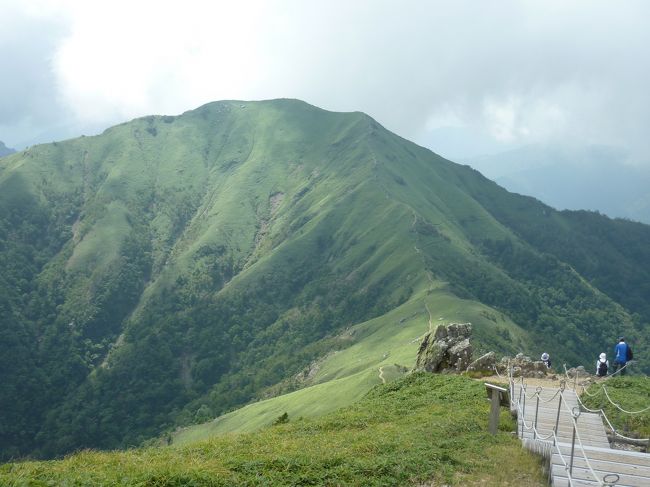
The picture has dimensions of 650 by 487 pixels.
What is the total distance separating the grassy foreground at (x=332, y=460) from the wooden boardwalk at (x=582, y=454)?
1074 mm

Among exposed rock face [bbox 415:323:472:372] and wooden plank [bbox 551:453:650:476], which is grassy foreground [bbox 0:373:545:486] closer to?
wooden plank [bbox 551:453:650:476]

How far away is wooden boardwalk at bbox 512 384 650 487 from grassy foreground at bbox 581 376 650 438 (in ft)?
9.75

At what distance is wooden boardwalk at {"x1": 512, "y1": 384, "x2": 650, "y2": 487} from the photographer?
1566 cm

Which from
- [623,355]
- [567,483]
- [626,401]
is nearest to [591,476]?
[567,483]

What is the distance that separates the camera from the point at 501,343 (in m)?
140

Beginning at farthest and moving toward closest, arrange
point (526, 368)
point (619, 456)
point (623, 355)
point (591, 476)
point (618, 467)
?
point (526, 368) < point (623, 355) < point (619, 456) < point (618, 467) < point (591, 476)

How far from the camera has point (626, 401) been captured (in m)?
31.9

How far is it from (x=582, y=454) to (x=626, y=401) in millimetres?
17500

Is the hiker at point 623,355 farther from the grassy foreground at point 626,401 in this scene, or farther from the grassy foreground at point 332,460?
the grassy foreground at point 332,460

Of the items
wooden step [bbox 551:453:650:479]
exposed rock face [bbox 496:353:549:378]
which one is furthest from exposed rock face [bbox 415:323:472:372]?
wooden step [bbox 551:453:650:479]

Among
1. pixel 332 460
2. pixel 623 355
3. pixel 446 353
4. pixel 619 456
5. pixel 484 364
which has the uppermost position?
pixel 332 460

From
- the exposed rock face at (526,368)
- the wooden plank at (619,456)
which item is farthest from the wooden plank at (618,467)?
the exposed rock face at (526,368)

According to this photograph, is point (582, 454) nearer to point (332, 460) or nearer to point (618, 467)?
point (618, 467)

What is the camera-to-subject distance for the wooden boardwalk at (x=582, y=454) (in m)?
15.7
